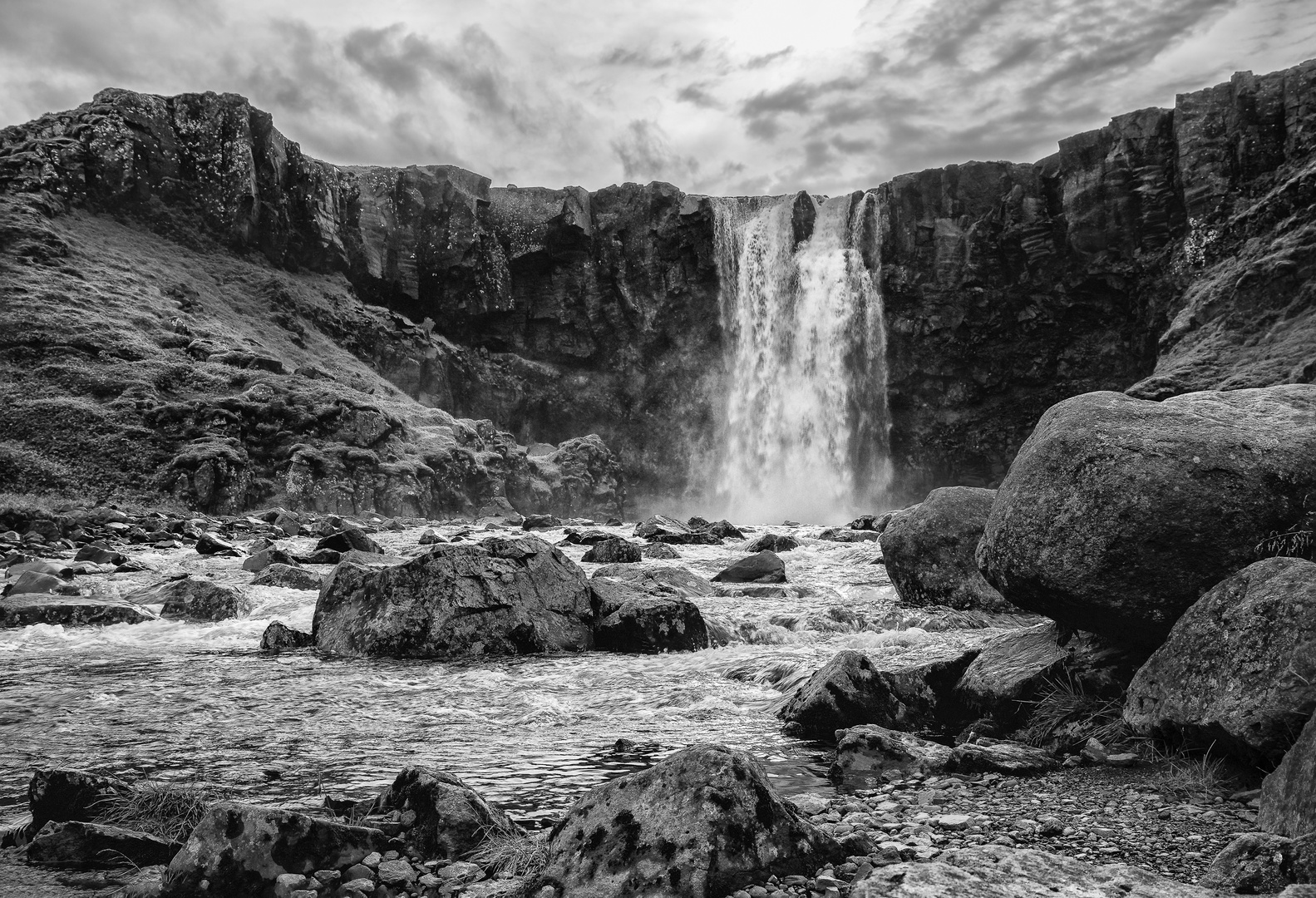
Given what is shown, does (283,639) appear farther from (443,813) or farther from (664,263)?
(664,263)

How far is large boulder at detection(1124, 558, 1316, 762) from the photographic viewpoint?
4.76m

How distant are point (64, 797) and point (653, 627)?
24.9ft

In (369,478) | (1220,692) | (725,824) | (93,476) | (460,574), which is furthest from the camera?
(369,478)

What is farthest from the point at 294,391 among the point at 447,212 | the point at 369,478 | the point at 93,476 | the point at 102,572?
the point at 447,212

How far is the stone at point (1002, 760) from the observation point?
223 inches

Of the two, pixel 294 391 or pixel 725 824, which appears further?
pixel 294 391

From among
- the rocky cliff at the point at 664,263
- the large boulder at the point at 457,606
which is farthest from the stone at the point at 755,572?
the rocky cliff at the point at 664,263

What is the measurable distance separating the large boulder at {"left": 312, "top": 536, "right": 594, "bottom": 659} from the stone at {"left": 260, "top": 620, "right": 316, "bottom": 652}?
0.22 meters

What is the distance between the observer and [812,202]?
6544 centimetres

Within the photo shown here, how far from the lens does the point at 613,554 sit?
68.2 ft

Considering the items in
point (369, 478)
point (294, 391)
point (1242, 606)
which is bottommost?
point (1242, 606)

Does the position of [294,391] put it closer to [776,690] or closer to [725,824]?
[776,690]

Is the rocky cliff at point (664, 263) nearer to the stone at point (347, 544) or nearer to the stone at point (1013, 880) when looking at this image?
the stone at point (347, 544)

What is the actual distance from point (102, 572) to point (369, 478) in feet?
73.5
